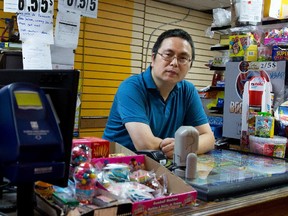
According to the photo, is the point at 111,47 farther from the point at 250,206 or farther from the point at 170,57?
the point at 250,206

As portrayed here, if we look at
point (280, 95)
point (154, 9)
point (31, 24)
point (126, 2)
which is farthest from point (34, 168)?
point (154, 9)

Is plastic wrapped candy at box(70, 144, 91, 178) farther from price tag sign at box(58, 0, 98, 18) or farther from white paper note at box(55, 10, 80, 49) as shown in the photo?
price tag sign at box(58, 0, 98, 18)

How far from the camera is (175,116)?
2.85 m

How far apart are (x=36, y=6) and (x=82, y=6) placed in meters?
0.32

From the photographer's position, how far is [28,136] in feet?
3.26

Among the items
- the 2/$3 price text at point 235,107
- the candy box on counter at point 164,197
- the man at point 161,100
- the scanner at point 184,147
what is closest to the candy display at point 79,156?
the candy box on counter at point 164,197

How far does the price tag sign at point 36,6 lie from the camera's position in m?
2.28

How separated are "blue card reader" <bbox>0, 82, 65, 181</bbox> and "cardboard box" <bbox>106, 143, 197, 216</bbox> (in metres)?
0.36

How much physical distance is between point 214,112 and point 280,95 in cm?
102

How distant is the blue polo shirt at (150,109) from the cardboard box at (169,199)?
868mm

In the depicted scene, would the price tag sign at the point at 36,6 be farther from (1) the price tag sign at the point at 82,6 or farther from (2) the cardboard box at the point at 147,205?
(2) the cardboard box at the point at 147,205

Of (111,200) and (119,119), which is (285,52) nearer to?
(119,119)

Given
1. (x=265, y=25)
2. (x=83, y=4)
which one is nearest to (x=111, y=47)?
(x=265, y=25)

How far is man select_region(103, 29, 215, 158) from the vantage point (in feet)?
8.45
